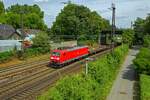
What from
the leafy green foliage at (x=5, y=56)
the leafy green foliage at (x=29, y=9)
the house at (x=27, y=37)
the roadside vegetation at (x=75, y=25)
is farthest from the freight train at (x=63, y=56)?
the leafy green foliage at (x=29, y=9)

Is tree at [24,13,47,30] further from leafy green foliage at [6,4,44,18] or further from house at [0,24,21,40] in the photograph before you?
house at [0,24,21,40]

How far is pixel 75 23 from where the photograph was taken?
107875 mm

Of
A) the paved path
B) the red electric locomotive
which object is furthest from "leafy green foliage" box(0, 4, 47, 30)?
the paved path

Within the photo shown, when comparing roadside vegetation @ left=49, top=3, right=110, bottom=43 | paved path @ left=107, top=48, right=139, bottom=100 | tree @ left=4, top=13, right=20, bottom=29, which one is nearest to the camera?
paved path @ left=107, top=48, right=139, bottom=100

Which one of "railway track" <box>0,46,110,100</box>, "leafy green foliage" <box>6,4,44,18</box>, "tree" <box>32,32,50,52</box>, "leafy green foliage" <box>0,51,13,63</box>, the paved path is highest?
"leafy green foliage" <box>6,4,44,18</box>

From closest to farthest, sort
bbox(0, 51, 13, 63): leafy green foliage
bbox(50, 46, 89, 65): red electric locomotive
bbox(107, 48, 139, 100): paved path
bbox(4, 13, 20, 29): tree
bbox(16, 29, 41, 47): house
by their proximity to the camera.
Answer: bbox(107, 48, 139, 100): paved path, bbox(50, 46, 89, 65): red electric locomotive, bbox(0, 51, 13, 63): leafy green foliage, bbox(16, 29, 41, 47): house, bbox(4, 13, 20, 29): tree

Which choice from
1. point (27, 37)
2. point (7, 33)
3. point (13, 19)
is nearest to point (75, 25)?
point (13, 19)

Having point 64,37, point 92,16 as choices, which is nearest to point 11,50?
point 64,37

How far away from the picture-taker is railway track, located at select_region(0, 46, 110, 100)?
89.5ft

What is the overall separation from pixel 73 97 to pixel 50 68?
30.7m

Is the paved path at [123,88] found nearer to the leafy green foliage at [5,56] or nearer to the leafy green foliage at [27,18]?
the leafy green foliage at [5,56]

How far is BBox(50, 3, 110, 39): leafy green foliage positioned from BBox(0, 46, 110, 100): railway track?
65761 mm

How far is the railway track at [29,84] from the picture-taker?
27.3m

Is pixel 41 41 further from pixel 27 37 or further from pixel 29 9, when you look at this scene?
pixel 29 9
